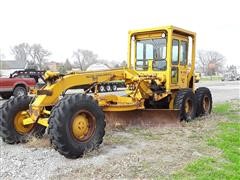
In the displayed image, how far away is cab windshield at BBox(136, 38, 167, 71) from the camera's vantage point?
10.2 metres

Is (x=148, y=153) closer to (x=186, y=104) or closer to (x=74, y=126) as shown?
(x=74, y=126)

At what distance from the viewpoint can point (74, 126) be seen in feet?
21.7

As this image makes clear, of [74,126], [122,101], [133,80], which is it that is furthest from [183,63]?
[74,126]

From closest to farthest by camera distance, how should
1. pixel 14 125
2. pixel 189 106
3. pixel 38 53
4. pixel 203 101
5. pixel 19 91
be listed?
pixel 14 125 → pixel 189 106 → pixel 203 101 → pixel 19 91 → pixel 38 53

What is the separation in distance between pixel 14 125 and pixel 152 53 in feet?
15.1

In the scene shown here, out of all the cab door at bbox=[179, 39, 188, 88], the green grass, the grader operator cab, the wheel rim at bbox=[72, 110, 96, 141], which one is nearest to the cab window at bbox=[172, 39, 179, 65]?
the grader operator cab

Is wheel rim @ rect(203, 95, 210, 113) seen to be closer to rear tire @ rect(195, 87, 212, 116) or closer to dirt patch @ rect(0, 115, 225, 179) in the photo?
rear tire @ rect(195, 87, 212, 116)

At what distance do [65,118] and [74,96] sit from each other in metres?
0.51

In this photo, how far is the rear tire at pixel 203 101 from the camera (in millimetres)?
11383

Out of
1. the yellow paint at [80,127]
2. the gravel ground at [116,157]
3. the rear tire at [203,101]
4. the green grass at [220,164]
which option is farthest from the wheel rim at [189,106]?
the yellow paint at [80,127]

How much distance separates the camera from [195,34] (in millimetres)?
11297

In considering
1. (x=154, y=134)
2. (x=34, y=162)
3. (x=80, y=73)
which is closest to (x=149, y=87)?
(x=154, y=134)

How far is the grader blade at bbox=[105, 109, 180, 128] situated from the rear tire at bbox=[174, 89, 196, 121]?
0.45 m

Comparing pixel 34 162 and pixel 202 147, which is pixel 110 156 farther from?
pixel 202 147
